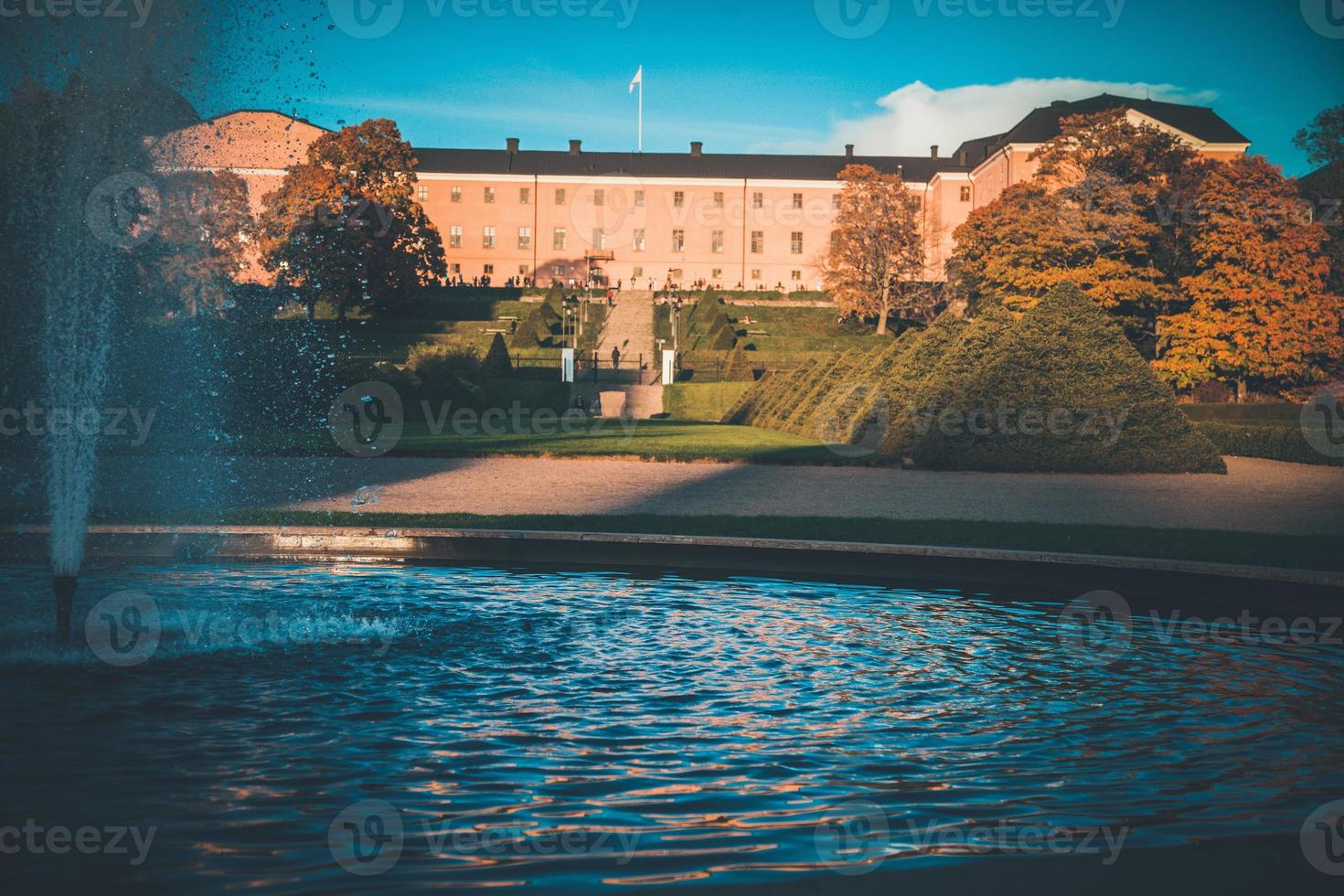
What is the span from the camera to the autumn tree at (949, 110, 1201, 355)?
34.8m

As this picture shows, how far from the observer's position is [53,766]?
4.18 meters

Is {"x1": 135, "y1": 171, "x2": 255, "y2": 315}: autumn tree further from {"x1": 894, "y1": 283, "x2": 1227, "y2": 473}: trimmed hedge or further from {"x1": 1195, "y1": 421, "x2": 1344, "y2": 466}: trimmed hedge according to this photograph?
{"x1": 1195, "y1": 421, "x2": 1344, "y2": 466}: trimmed hedge

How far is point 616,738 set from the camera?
468 cm

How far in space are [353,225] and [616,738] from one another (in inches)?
1639

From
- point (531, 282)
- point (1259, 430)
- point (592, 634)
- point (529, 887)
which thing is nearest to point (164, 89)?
point (592, 634)

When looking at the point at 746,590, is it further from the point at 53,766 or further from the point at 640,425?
the point at 640,425

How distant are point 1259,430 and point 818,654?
727 inches

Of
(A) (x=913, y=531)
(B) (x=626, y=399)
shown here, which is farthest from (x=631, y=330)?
(A) (x=913, y=531)

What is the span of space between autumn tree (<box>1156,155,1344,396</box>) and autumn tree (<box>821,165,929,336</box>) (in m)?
20.2

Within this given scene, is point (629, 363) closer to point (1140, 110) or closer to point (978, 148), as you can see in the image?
point (1140, 110)

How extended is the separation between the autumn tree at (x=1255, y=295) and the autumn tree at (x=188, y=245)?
24114 mm

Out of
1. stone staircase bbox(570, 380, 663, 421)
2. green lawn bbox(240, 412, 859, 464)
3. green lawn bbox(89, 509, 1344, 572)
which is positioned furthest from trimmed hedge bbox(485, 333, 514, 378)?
green lawn bbox(89, 509, 1344, 572)

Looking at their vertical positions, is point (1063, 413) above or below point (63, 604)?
→ above

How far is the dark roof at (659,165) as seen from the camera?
240ft
